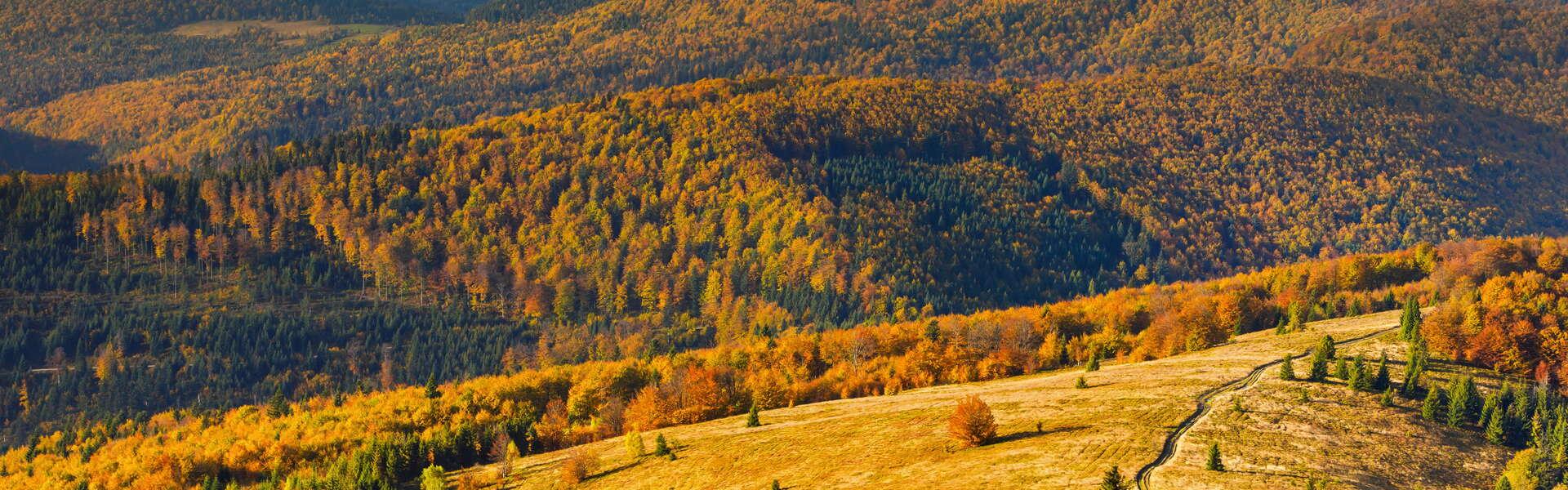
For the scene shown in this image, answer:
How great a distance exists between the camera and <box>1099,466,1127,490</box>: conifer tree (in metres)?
108

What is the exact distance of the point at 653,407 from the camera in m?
184

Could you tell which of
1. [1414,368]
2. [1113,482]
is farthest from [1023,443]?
[1414,368]

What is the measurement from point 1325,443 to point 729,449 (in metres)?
55.4

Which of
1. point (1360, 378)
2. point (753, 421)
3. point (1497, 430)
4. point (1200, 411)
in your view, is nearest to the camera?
point (1497, 430)

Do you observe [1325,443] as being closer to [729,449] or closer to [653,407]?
[729,449]

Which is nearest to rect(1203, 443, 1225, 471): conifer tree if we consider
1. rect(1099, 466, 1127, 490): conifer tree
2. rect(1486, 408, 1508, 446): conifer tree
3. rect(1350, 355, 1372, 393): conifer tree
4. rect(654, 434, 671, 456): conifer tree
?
rect(1099, 466, 1127, 490): conifer tree

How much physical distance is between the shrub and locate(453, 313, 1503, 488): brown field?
147 centimetres

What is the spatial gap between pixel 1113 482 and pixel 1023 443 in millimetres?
23769

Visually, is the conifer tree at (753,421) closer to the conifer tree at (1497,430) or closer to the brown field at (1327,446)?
the brown field at (1327,446)

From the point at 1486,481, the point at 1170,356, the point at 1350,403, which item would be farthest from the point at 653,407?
the point at 1486,481

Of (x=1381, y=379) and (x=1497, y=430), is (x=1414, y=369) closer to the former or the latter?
(x=1381, y=379)

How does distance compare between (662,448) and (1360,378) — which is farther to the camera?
(662,448)

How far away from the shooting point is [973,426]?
133500mm

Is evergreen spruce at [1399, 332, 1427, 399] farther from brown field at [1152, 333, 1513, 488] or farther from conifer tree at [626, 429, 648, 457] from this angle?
conifer tree at [626, 429, 648, 457]
